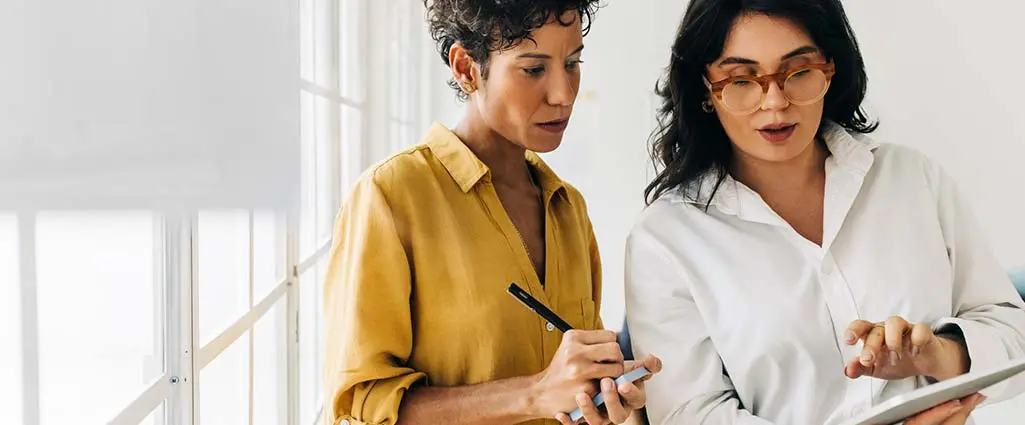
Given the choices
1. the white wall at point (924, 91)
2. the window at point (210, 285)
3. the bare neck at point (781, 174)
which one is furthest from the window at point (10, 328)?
the white wall at point (924, 91)

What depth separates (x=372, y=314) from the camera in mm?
909

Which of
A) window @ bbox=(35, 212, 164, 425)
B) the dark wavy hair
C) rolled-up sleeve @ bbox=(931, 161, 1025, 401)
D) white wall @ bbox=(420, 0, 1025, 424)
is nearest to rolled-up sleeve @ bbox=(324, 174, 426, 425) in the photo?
window @ bbox=(35, 212, 164, 425)

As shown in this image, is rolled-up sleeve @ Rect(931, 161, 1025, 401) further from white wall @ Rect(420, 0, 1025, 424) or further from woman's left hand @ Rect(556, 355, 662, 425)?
white wall @ Rect(420, 0, 1025, 424)

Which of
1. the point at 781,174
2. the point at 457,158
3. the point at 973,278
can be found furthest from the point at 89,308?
the point at 973,278

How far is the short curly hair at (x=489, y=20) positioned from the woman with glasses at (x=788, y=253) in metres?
0.20

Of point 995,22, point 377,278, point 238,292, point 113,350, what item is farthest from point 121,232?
point 995,22

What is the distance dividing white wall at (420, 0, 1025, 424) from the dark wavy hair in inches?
34.4

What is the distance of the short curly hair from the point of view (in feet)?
3.20

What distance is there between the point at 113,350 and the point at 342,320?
0.40m

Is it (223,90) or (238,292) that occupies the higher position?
(223,90)

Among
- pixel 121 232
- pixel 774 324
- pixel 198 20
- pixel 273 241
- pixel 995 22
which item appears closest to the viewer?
pixel 198 20

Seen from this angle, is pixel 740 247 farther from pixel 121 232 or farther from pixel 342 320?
pixel 121 232

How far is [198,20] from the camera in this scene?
13.5 inches

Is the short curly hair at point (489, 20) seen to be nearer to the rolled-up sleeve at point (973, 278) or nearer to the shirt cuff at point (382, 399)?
the shirt cuff at point (382, 399)
